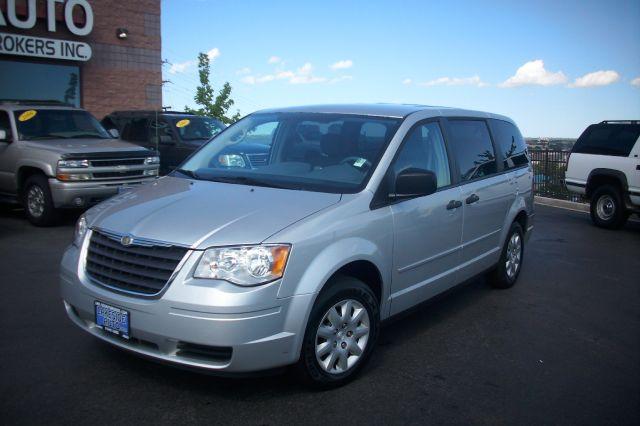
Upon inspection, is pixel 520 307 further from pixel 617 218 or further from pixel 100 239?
pixel 617 218

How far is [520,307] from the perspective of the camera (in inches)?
229

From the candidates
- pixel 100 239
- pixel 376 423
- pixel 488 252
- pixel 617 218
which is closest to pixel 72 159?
pixel 100 239

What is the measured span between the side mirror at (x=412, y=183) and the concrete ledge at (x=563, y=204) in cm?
1069

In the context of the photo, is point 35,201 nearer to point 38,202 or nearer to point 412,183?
point 38,202

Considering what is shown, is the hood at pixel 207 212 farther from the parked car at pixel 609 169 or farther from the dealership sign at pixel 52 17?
the dealership sign at pixel 52 17

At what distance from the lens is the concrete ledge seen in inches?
544

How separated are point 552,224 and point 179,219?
9.26 m

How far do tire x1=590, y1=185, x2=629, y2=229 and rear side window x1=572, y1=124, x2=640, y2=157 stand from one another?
0.68 meters

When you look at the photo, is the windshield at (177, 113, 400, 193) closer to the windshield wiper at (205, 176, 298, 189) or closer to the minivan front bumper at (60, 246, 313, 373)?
the windshield wiper at (205, 176, 298, 189)

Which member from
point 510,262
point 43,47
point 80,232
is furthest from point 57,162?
point 43,47

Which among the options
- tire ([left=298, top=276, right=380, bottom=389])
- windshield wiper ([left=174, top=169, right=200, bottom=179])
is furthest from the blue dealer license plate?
windshield wiper ([left=174, top=169, right=200, bottom=179])

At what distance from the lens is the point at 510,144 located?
6.57 metres

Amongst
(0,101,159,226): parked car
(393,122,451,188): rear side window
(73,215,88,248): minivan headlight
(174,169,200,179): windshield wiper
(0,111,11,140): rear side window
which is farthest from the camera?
(0,111,11,140): rear side window

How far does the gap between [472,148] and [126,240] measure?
3364mm
